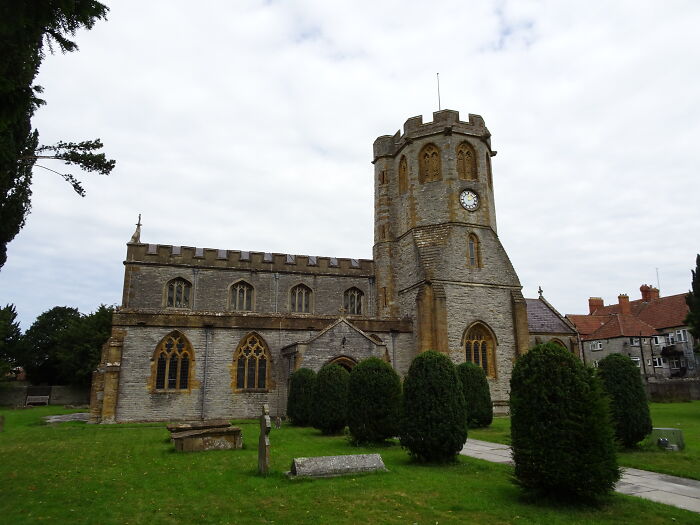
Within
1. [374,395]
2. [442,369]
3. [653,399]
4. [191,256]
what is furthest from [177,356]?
[653,399]

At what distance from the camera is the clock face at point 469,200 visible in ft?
92.8

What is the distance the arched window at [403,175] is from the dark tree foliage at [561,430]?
887 inches

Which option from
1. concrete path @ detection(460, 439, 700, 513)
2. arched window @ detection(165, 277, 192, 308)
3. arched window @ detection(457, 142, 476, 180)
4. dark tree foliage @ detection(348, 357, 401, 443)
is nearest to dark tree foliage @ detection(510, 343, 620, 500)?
A: concrete path @ detection(460, 439, 700, 513)

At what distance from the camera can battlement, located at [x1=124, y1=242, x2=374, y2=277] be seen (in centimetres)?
2997

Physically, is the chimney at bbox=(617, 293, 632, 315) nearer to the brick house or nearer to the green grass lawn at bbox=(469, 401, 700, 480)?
the brick house

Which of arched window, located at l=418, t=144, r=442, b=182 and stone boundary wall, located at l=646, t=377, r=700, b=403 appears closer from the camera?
arched window, located at l=418, t=144, r=442, b=182

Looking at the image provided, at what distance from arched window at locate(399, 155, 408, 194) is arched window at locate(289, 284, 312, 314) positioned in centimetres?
873

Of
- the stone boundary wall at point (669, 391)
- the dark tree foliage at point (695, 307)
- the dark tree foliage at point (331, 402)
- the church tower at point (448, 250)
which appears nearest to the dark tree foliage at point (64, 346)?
the church tower at point (448, 250)

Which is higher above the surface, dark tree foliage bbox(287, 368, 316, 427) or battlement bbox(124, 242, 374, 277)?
battlement bbox(124, 242, 374, 277)

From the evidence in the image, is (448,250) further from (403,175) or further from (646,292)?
(646,292)

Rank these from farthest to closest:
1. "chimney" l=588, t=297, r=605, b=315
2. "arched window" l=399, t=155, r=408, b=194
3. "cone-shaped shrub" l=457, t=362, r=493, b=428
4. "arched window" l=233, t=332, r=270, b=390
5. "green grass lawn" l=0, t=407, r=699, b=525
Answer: "chimney" l=588, t=297, r=605, b=315 < "arched window" l=399, t=155, r=408, b=194 < "arched window" l=233, t=332, r=270, b=390 < "cone-shaped shrub" l=457, t=362, r=493, b=428 < "green grass lawn" l=0, t=407, r=699, b=525

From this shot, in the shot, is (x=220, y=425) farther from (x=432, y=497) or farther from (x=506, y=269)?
(x=506, y=269)

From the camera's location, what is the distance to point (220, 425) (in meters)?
14.7

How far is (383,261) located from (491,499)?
2262 cm
